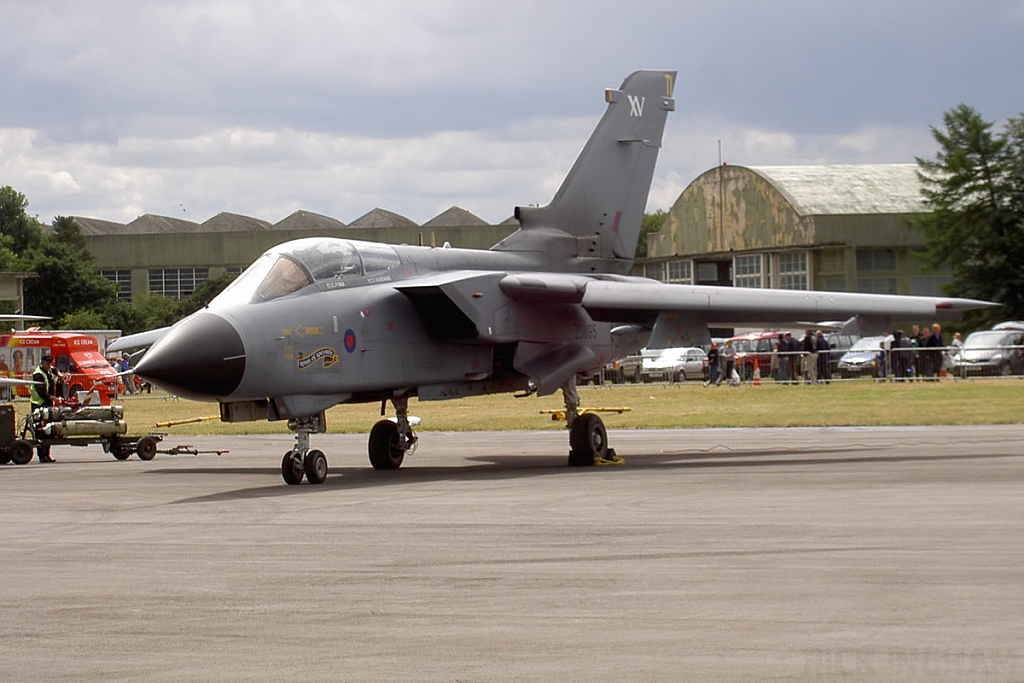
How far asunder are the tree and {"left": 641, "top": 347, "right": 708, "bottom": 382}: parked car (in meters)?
16.1

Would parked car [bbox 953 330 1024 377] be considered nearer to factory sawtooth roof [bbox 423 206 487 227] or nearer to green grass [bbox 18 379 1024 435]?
green grass [bbox 18 379 1024 435]

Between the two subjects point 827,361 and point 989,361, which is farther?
point 827,361

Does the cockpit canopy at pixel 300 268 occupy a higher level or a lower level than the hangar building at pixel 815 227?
lower

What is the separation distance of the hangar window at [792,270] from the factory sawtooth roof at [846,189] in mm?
2729

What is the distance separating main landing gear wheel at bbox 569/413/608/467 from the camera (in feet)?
60.0

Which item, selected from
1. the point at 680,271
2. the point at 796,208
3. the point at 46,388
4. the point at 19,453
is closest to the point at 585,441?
the point at 19,453

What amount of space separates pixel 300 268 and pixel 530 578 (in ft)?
26.4

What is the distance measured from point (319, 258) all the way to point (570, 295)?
346 centimetres

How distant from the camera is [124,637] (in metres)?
7.02

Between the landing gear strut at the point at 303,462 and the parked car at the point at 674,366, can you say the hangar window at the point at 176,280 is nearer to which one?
the parked car at the point at 674,366

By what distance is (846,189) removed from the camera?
72125 millimetres

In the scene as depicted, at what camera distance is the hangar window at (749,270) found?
72250mm

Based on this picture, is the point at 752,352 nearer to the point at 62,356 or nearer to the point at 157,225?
the point at 62,356

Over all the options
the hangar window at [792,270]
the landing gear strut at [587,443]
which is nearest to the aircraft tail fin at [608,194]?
the landing gear strut at [587,443]
